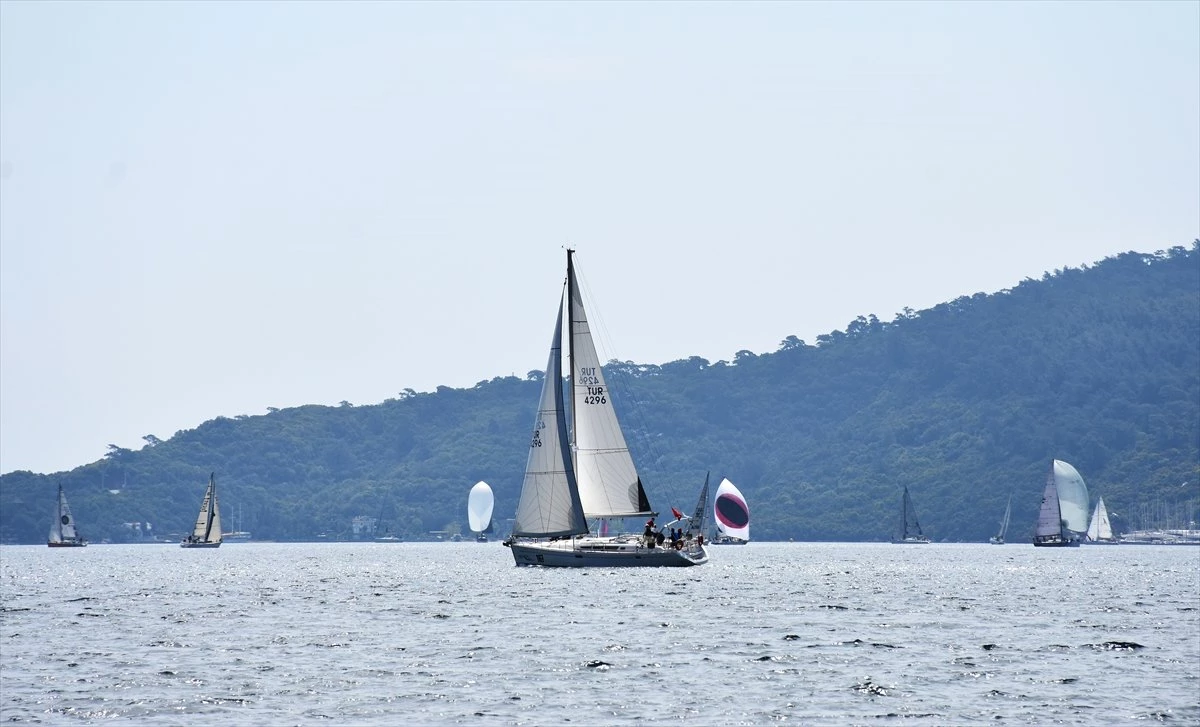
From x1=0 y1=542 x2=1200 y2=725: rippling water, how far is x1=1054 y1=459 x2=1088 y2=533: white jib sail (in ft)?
331

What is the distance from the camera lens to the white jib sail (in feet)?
557

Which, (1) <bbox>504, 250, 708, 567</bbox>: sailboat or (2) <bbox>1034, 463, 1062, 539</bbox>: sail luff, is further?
(2) <bbox>1034, 463, 1062, 539</bbox>: sail luff

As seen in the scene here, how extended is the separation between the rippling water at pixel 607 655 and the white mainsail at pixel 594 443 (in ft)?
17.5

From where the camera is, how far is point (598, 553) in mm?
75688

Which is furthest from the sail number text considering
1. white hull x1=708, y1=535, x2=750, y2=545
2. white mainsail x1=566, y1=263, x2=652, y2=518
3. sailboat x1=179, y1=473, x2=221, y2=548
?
sailboat x1=179, y1=473, x2=221, y2=548

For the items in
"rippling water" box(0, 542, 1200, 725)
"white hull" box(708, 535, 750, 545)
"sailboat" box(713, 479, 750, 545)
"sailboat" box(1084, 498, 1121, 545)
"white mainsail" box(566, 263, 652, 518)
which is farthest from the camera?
"sailboat" box(1084, 498, 1121, 545)

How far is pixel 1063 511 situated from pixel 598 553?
107 m

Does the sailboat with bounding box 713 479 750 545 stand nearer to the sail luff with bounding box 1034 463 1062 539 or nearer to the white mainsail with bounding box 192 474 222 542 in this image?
the sail luff with bounding box 1034 463 1062 539

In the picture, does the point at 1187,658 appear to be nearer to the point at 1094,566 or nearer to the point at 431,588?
the point at 431,588

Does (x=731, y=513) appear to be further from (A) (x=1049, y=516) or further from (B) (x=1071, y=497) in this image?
(B) (x=1071, y=497)

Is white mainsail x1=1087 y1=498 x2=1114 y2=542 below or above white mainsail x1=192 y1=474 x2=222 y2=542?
above

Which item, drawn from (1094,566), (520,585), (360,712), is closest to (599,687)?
(360,712)

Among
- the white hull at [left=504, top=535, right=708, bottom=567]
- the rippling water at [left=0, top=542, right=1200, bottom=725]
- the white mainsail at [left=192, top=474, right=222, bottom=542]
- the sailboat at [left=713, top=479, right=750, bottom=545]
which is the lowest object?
the rippling water at [left=0, top=542, right=1200, bottom=725]

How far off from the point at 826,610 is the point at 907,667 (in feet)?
60.7
